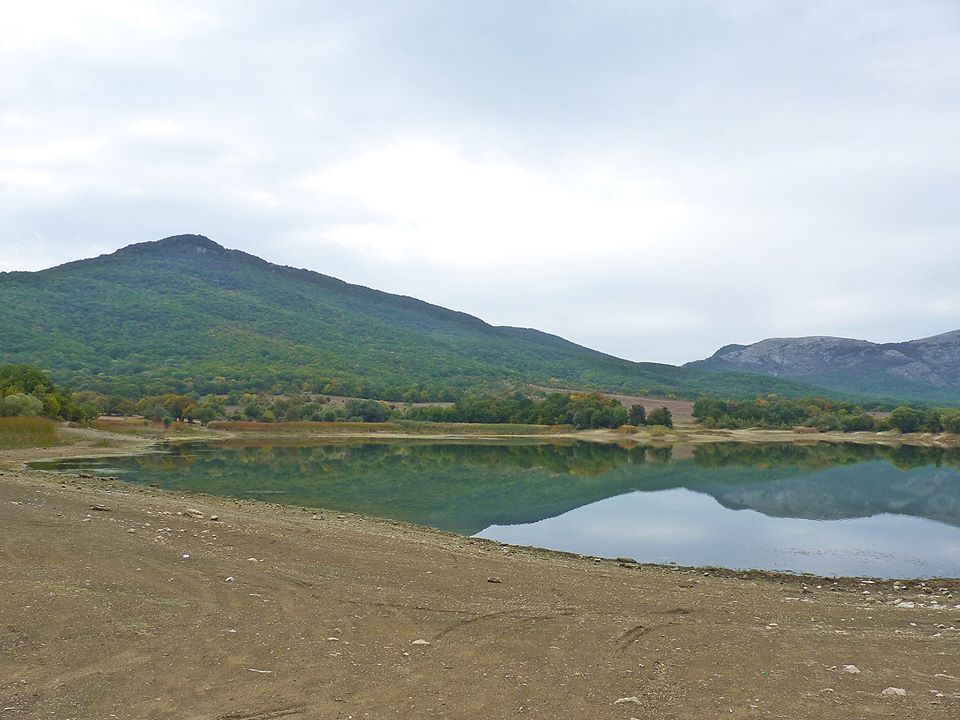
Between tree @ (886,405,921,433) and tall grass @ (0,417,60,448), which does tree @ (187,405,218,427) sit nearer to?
tall grass @ (0,417,60,448)

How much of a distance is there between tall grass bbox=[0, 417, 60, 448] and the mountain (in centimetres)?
5848

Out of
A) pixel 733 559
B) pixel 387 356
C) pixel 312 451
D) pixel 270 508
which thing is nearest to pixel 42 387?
pixel 312 451

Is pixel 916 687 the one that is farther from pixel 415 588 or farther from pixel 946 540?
pixel 946 540

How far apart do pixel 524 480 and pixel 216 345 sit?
124 m

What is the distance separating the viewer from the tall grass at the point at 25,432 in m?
43.7

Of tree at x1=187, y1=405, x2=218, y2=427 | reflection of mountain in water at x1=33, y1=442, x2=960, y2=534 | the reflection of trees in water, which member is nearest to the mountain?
tree at x1=187, y1=405, x2=218, y2=427

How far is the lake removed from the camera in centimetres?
1919

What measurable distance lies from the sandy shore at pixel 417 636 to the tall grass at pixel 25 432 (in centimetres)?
3574

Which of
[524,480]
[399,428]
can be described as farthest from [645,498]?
[399,428]

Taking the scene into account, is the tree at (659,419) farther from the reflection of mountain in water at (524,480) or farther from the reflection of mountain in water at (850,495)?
the reflection of mountain in water at (850,495)

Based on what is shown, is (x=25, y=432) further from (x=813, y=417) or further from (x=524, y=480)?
(x=813, y=417)

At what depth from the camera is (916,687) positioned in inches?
276

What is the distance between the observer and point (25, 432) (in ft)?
148

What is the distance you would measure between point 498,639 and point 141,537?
7.51 metres
